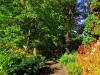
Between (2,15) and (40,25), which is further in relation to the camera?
(40,25)

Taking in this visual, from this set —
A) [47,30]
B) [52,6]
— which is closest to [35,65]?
[47,30]

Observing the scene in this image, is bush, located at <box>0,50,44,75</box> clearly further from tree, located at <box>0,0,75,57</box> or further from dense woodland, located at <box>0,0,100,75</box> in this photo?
tree, located at <box>0,0,75,57</box>

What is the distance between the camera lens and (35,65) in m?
20.6

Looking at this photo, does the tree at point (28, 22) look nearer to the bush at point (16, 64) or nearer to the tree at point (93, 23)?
the bush at point (16, 64)

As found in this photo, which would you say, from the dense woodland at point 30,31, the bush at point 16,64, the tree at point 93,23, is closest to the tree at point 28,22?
the dense woodland at point 30,31

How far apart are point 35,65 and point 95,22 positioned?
6488 millimetres

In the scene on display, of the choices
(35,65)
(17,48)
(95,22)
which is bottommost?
(35,65)

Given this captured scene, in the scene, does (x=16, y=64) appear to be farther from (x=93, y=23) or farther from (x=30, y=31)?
(x=93, y=23)

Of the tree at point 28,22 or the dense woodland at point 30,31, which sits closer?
the dense woodland at point 30,31

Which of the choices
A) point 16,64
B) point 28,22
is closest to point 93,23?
point 28,22

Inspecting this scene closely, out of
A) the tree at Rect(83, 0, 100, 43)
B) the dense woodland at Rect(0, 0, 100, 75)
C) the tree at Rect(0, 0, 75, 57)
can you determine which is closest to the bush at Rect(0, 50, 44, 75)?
the dense woodland at Rect(0, 0, 100, 75)

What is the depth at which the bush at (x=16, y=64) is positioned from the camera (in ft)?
61.6

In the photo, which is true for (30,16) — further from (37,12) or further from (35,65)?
(35,65)

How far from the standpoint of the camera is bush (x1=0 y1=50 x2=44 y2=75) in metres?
18.8
